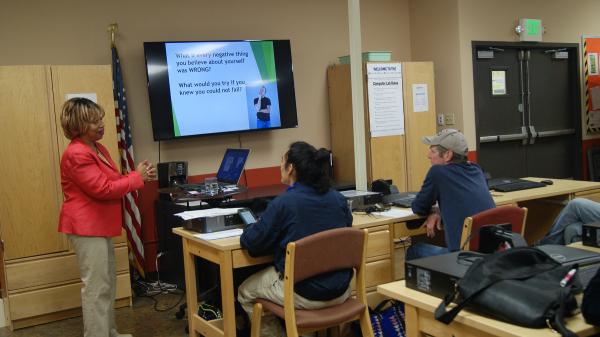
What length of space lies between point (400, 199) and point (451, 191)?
2.16ft

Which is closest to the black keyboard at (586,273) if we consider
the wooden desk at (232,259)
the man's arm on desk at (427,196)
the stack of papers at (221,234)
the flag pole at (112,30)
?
the man's arm on desk at (427,196)

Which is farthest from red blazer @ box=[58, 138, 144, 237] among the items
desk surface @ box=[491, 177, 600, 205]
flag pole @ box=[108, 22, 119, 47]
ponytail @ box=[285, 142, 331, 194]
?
desk surface @ box=[491, 177, 600, 205]

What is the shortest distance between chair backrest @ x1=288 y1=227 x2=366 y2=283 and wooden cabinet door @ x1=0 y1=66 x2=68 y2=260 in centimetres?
227

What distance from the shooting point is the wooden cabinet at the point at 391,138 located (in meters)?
5.68

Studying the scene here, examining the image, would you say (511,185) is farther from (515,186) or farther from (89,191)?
(89,191)

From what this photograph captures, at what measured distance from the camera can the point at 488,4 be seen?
6.30 m

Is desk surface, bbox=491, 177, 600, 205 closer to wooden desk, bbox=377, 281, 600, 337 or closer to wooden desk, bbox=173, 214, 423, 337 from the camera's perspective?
wooden desk, bbox=173, 214, 423, 337

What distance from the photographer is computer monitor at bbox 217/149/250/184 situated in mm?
4195

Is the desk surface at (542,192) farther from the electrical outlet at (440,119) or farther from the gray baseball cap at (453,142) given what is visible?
the electrical outlet at (440,119)

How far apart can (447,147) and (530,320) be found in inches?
77.2

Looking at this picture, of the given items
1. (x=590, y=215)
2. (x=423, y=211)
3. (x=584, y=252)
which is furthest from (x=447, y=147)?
(x=584, y=252)

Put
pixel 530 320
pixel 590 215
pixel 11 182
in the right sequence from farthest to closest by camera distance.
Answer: pixel 11 182, pixel 590 215, pixel 530 320

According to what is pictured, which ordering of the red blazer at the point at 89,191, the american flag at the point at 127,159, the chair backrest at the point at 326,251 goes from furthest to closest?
the american flag at the point at 127,159, the red blazer at the point at 89,191, the chair backrest at the point at 326,251

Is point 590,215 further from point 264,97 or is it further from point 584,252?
point 264,97
